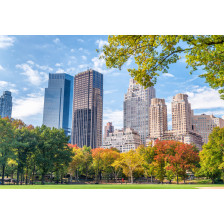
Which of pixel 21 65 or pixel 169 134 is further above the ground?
pixel 21 65

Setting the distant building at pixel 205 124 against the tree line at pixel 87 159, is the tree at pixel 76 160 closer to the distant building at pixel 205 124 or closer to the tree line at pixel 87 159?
the tree line at pixel 87 159

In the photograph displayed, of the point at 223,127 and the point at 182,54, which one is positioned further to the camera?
the point at 223,127

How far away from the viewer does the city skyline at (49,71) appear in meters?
8.72

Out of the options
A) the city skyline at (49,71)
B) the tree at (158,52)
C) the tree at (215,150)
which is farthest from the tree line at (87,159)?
the tree at (158,52)

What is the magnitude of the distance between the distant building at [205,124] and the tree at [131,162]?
Answer: 6.20m

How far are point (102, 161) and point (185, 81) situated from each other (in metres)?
14.2

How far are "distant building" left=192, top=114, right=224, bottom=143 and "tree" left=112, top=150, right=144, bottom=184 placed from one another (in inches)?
244

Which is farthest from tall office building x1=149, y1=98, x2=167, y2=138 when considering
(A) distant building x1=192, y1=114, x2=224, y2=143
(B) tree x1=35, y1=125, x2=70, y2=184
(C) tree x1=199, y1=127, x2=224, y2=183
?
(B) tree x1=35, y1=125, x2=70, y2=184

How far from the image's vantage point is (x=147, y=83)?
19.6 feet

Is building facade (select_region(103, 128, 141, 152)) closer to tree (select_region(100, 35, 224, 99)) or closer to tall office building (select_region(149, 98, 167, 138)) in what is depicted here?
tall office building (select_region(149, 98, 167, 138))

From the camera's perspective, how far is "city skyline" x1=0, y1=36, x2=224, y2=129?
8.72 m
